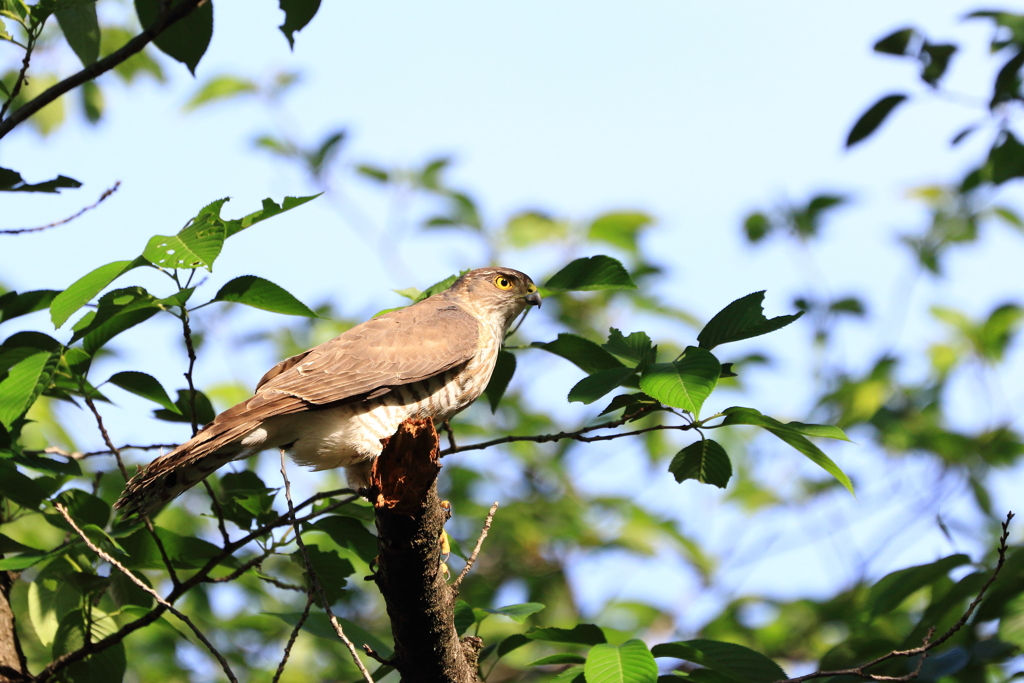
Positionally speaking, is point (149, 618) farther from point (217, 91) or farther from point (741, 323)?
point (217, 91)

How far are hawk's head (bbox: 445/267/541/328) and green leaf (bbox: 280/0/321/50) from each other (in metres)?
2.27

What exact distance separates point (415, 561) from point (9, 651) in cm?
147

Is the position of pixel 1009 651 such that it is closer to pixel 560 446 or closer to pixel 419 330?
pixel 419 330

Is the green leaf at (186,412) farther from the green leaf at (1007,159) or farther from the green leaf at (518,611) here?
the green leaf at (1007,159)

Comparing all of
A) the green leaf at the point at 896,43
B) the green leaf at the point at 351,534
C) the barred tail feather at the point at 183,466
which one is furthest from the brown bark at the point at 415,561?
the green leaf at the point at 896,43

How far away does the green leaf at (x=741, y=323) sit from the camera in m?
2.79

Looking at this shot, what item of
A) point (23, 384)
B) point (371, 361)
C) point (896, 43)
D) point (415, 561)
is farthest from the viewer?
point (896, 43)

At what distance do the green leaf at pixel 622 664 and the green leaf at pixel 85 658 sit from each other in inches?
68.9

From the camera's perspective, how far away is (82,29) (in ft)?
8.92

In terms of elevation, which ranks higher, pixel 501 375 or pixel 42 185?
pixel 42 185

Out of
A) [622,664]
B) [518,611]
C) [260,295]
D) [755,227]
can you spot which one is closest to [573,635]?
[518,611]

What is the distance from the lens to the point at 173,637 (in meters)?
5.90

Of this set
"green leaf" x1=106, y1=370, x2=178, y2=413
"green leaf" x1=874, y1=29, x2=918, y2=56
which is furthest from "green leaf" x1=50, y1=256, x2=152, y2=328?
"green leaf" x1=874, y1=29, x2=918, y2=56

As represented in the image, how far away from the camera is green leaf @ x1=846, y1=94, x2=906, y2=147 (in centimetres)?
415
